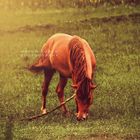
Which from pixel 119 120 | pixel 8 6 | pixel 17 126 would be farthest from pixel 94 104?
pixel 8 6

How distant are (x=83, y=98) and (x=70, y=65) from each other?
44 cm

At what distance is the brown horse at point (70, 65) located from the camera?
29.8 feet

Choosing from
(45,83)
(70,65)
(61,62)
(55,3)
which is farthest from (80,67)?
(55,3)

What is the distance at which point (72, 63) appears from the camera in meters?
9.19

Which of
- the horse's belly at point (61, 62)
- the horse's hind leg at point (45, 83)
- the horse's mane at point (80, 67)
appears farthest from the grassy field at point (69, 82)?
the horse's mane at point (80, 67)

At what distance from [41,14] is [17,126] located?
1.78 meters

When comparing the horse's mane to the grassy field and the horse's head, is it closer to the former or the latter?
the horse's head

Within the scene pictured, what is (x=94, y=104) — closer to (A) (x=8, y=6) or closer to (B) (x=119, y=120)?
(B) (x=119, y=120)

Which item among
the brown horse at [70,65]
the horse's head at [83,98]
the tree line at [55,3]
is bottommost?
the horse's head at [83,98]

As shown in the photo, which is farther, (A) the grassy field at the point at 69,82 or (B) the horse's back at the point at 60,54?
(B) the horse's back at the point at 60,54

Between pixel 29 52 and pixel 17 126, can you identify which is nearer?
pixel 17 126

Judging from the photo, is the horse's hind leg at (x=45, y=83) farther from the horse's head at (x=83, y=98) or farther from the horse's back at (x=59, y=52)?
the horse's head at (x=83, y=98)

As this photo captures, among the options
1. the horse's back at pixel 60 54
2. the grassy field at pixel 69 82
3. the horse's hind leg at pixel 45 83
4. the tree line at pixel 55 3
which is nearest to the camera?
the grassy field at pixel 69 82

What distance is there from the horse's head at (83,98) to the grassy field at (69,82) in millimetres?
108
